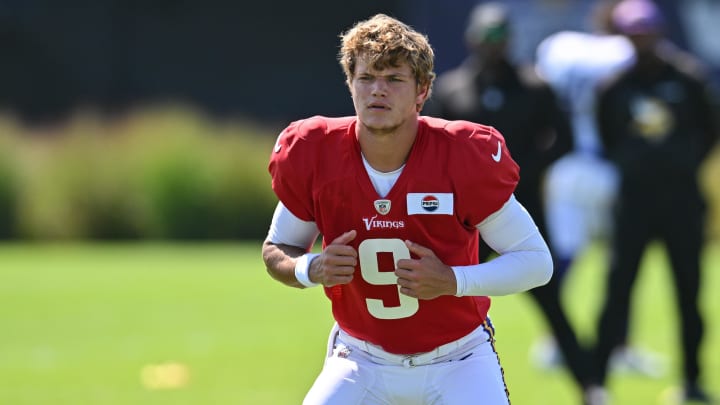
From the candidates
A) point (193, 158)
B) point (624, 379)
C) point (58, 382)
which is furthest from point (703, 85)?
point (193, 158)

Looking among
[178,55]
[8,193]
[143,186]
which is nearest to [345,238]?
[143,186]

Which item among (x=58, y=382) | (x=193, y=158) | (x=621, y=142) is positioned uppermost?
(x=621, y=142)

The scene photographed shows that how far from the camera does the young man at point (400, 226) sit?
4.38 meters

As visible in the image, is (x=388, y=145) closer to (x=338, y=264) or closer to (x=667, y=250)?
(x=338, y=264)

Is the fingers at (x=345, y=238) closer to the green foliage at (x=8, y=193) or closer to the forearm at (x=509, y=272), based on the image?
the forearm at (x=509, y=272)

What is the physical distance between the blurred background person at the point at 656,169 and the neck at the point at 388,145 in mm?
3248

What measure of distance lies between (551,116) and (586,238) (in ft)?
7.63

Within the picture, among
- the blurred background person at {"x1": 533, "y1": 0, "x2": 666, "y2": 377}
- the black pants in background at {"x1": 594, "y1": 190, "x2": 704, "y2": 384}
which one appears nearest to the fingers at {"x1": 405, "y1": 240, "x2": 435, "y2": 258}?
the black pants in background at {"x1": 594, "y1": 190, "x2": 704, "y2": 384}

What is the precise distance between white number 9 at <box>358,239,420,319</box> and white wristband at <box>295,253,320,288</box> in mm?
173

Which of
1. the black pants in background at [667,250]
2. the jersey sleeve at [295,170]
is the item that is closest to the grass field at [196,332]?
the black pants in background at [667,250]

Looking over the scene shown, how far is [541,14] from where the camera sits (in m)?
20.1

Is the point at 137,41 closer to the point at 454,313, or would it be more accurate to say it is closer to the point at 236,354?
the point at 236,354

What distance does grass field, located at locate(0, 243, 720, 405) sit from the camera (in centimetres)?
795

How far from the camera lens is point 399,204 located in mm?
4398
